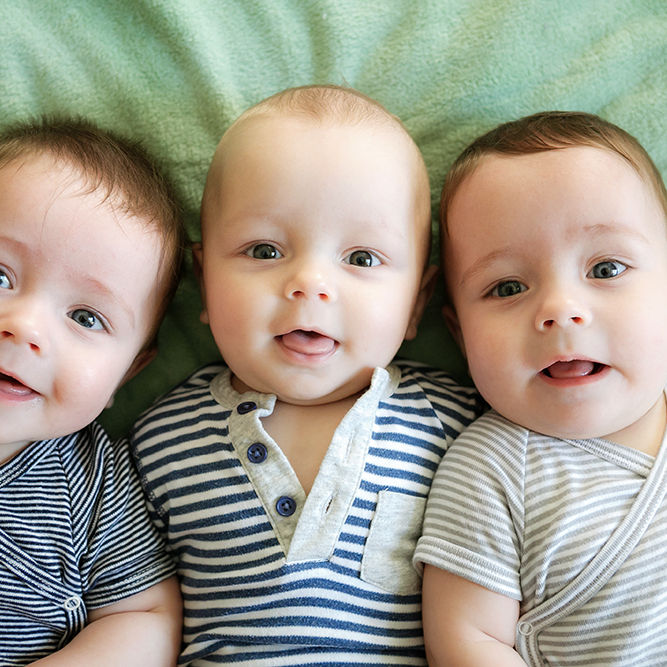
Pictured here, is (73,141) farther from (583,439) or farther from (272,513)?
(583,439)

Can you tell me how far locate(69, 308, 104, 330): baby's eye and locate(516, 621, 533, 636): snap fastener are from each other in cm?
74

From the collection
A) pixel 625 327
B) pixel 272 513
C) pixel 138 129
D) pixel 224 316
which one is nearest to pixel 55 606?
pixel 272 513

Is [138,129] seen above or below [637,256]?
above

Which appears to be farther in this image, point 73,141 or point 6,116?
point 6,116

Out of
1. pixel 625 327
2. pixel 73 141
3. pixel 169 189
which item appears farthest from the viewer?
pixel 169 189

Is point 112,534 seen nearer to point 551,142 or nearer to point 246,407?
point 246,407

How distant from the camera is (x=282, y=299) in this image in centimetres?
120

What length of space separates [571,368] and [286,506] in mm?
446

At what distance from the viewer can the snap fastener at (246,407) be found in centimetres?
127

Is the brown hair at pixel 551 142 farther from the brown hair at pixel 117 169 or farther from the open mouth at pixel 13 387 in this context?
the open mouth at pixel 13 387

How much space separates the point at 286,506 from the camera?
3.92ft

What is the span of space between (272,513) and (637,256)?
63cm

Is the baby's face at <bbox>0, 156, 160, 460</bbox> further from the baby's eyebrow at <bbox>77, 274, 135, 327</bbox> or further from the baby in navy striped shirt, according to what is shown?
the baby in navy striped shirt

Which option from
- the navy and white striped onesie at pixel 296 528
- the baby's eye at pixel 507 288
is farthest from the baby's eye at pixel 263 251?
the baby's eye at pixel 507 288
